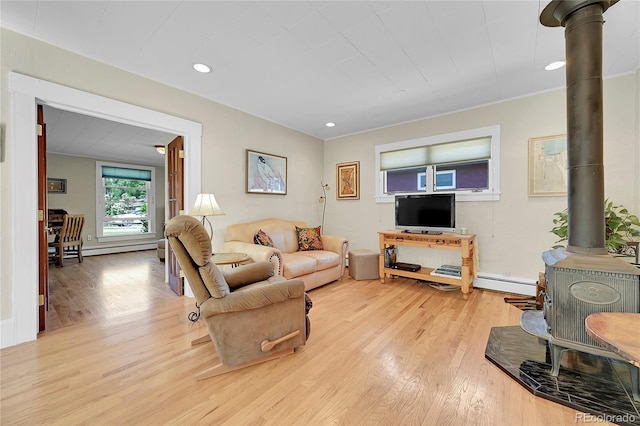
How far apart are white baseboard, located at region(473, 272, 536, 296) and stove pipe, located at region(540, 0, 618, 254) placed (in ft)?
5.88

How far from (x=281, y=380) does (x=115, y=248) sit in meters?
7.10

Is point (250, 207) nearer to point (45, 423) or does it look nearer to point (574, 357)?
point (45, 423)

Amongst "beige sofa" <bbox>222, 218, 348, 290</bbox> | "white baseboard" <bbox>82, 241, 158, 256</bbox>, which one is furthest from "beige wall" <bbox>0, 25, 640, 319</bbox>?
"white baseboard" <bbox>82, 241, 158, 256</bbox>

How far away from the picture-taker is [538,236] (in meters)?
3.20

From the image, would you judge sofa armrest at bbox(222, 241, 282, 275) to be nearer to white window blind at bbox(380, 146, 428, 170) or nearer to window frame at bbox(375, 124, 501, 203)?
window frame at bbox(375, 124, 501, 203)

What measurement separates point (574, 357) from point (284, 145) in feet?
13.6

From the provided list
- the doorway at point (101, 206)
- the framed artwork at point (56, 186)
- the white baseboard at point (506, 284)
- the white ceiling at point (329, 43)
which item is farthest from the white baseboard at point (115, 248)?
the white baseboard at point (506, 284)

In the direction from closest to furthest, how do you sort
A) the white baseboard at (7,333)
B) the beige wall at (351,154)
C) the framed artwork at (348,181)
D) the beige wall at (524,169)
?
the white baseboard at (7,333)
the beige wall at (351,154)
the beige wall at (524,169)
the framed artwork at (348,181)

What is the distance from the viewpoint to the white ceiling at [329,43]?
6.07ft

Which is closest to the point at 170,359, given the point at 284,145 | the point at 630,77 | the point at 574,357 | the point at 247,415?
the point at 247,415

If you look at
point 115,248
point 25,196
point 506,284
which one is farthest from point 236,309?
point 115,248

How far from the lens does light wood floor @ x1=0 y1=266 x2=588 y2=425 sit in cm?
140

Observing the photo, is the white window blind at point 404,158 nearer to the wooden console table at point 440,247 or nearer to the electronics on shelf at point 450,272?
the wooden console table at point 440,247

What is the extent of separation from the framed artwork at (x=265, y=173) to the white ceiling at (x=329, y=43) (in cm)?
92
